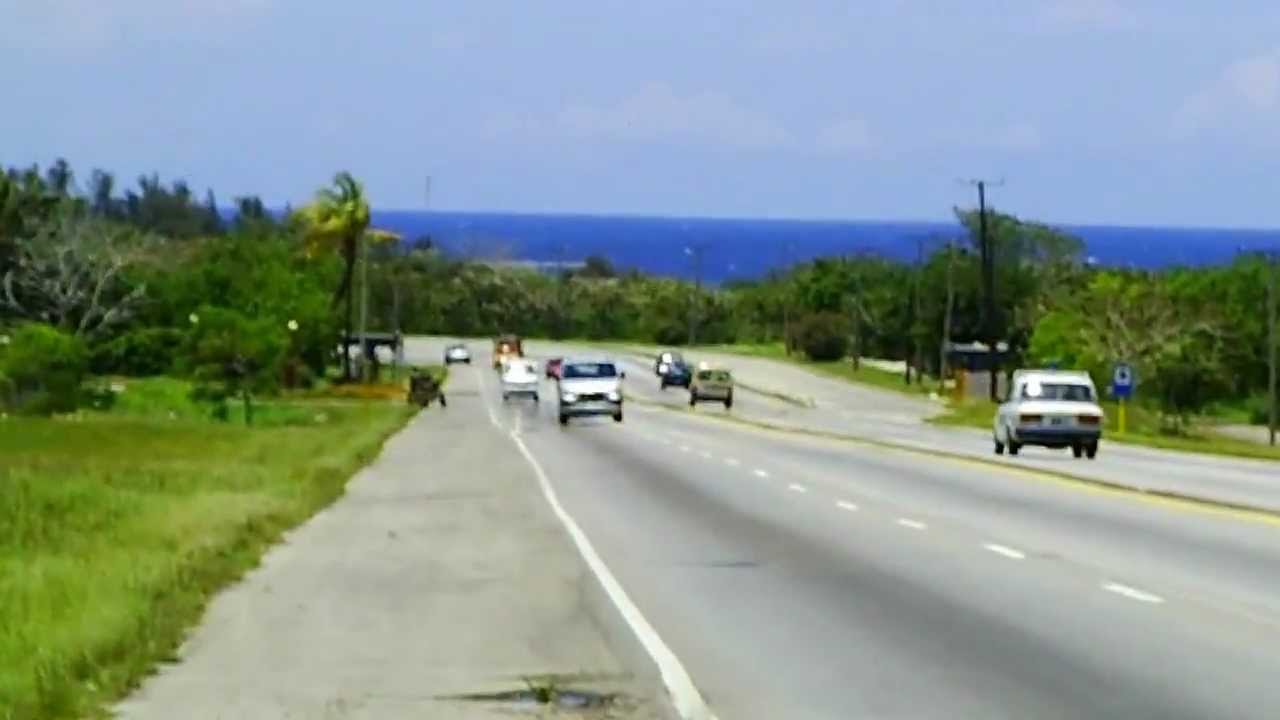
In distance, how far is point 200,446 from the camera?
189ft

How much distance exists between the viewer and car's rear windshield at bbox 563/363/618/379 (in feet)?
237

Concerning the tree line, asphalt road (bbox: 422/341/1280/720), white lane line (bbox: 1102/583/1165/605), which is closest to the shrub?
the tree line

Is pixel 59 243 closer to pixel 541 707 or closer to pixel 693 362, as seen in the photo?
pixel 693 362

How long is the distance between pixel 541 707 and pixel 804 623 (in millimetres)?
4583

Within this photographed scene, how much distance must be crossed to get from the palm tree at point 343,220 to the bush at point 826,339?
43871mm

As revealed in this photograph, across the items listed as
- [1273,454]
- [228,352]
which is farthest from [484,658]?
[228,352]

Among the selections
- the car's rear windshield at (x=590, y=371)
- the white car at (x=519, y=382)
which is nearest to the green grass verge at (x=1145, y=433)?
the car's rear windshield at (x=590, y=371)

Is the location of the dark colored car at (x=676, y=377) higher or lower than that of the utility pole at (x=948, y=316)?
lower

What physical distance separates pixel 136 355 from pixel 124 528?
8746cm

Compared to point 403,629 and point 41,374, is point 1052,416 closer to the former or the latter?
point 403,629

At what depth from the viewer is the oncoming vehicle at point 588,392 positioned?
7194 centimetres

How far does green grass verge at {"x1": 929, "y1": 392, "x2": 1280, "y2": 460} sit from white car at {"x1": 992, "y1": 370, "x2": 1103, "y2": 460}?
858 centimetres

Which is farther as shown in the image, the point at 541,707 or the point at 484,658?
the point at 484,658

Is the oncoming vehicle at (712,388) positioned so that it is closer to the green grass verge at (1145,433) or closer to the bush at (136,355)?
the green grass verge at (1145,433)
